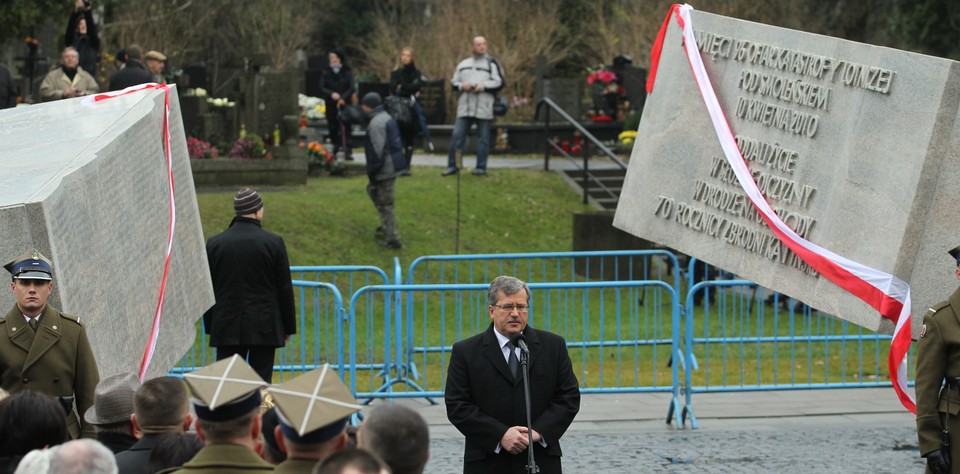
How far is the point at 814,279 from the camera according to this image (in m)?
7.67

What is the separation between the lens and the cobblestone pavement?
30.8 feet

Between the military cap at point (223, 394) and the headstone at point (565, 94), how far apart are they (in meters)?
24.7

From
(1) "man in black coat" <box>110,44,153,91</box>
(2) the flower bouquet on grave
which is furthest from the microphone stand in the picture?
(2) the flower bouquet on grave

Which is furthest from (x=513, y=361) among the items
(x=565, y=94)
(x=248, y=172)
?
(x=565, y=94)

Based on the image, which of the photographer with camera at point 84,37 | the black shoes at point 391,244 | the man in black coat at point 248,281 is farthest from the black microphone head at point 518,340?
the photographer with camera at point 84,37

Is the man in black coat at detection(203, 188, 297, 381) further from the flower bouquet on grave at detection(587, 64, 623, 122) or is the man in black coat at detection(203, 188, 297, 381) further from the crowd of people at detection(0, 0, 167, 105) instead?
the flower bouquet on grave at detection(587, 64, 623, 122)

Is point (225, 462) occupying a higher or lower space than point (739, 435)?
higher

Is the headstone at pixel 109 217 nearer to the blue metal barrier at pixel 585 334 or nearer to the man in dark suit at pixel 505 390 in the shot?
the man in dark suit at pixel 505 390

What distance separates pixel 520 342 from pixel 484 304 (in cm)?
724

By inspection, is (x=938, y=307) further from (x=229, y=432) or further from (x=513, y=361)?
(x=229, y=432)

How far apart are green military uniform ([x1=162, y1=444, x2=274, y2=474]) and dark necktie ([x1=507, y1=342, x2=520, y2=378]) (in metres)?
2.31

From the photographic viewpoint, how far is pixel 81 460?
403 cm

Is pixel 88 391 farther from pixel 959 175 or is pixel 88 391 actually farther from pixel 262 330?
pixel 959 175

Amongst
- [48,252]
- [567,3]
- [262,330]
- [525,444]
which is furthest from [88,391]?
[567,3]
